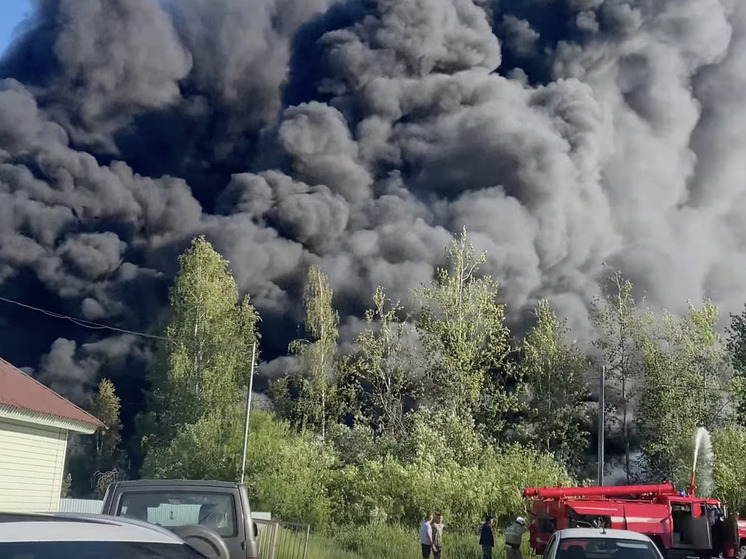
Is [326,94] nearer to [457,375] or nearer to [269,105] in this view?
[269,105]

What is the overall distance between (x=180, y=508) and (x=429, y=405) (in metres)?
27.8

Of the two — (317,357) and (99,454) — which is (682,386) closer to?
(317,357)

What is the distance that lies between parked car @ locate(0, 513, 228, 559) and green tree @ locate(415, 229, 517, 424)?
32024 millimetres

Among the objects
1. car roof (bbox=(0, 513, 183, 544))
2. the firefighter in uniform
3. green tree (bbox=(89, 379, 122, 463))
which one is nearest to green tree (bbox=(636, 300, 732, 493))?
the firefighter in uniform

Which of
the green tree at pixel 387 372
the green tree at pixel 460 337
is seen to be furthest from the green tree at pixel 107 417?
the green tree at pixel 460 337

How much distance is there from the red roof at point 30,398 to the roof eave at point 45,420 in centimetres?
5

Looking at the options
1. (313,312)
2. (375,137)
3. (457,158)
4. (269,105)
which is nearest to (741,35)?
(457,158)

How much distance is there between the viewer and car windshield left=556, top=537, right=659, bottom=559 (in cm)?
935

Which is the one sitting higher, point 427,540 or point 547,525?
point 547,525

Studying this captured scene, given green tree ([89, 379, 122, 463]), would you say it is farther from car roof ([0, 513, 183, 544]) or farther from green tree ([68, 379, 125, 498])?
car roof ([0, 513, 183, 544])

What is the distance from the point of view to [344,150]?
70.2 m

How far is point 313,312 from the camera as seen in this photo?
4522cm

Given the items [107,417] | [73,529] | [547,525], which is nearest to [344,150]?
[107,417]

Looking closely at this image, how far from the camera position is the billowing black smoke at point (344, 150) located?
6438cm
